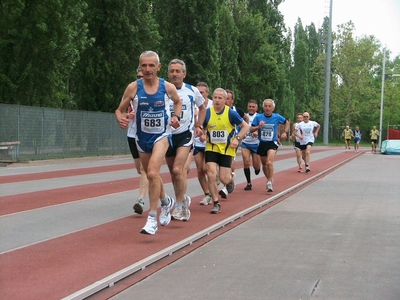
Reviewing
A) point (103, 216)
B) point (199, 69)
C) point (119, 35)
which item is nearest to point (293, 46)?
point (199, 69)

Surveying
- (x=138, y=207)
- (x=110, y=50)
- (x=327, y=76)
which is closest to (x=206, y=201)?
(x=138, y=207)

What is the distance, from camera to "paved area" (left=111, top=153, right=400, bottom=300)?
6.05m

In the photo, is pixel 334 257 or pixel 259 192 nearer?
pixel 334 257

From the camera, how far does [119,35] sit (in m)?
39.1

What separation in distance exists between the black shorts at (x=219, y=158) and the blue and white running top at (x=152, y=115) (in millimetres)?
2709

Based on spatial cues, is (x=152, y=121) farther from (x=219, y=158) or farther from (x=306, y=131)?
(x=306, y=131)

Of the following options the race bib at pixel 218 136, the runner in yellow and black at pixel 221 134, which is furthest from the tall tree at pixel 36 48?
the race bib at pixel 218 136

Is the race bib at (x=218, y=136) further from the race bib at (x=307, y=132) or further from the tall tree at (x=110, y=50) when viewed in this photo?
the tall tree at (x=110, y=50)

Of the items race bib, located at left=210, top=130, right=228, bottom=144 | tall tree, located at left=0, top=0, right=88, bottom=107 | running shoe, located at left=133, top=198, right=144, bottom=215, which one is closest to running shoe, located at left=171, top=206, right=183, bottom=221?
running shoe, located at left=133, top=198, right=144, bottom=215

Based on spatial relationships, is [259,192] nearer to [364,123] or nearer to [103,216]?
[103,216]

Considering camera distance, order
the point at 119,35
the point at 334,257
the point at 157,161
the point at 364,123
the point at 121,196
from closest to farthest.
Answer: the point at 334,257
the point at 157,161
the point at 121,196
the point at 119,35
the point at 364,123

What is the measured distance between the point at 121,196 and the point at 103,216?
316cm

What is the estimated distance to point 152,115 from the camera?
8.88m

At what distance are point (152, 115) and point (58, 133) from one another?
2209 cm
